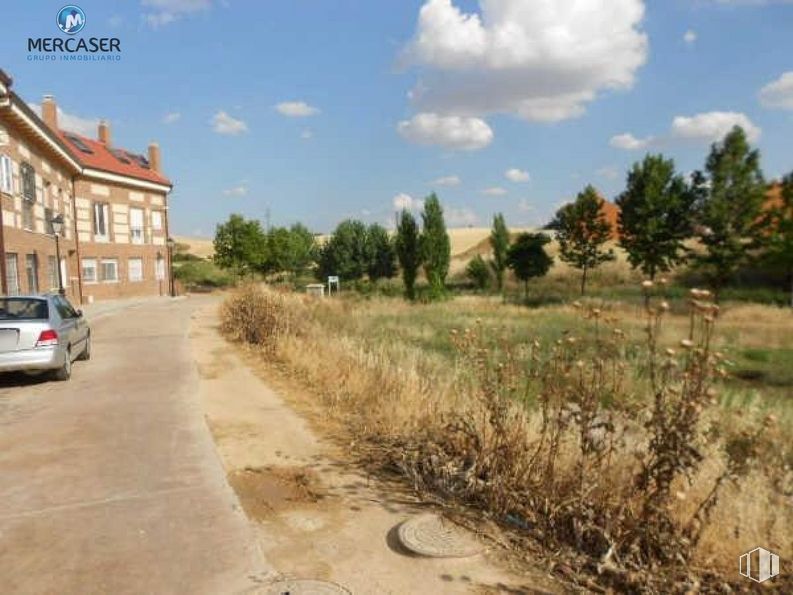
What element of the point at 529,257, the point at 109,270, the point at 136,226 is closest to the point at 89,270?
the point at 109,270

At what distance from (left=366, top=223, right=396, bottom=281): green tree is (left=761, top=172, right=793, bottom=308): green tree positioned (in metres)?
29.3

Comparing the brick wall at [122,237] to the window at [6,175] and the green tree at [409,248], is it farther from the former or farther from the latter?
the green tree at [409,248]

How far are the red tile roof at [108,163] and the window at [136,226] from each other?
219cm

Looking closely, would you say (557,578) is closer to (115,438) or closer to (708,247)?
(115,438)

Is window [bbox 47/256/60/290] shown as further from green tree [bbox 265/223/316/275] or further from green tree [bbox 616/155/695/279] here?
green tree [bbox 616/155/695/279]

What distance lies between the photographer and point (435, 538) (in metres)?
3.81

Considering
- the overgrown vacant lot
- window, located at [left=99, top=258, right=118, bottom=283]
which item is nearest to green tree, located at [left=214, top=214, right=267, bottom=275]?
window, located at [left=99, top=258, right=118, bottom=283]

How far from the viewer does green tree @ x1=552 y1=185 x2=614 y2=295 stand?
131ft

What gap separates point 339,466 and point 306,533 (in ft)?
4.43

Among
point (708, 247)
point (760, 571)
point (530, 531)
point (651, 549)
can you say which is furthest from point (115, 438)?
point (708, 247)

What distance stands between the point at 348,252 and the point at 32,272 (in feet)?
100

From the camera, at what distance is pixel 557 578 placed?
10.9 feet

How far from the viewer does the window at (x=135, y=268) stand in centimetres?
3634

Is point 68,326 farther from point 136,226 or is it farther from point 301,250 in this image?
point 301,250
